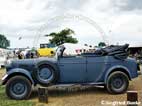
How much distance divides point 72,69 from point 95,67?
808 mm

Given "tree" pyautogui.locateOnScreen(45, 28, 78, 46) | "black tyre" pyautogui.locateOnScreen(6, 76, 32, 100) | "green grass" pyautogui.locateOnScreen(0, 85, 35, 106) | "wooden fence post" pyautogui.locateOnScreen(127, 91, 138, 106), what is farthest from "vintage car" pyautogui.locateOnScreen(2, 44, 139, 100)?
"tree" pyautogui.locateOnScreen(45, 28, 78, 46)

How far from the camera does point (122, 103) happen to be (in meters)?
11.4

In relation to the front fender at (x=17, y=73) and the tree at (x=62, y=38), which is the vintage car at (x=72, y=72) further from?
the tree at (x=62, y=38)

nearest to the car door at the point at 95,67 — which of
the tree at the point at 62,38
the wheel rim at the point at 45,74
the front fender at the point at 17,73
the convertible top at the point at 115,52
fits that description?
the convertible top at the point at 115,52

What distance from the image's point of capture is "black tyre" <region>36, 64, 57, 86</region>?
13336 millimetres

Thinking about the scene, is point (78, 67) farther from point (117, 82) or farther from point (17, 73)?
point (17, 73)

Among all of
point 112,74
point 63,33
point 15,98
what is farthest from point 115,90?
point 63,33

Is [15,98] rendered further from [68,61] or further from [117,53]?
[117,53]

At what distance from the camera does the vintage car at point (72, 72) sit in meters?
13.3

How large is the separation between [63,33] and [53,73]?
3423 cm

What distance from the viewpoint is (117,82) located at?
13.8 m

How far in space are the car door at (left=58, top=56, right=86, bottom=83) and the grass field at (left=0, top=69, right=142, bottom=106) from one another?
1.83 feet

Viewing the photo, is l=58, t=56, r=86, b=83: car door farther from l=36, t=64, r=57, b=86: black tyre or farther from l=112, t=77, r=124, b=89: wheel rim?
l=112, t=77, r=124, b=89: wheel rim

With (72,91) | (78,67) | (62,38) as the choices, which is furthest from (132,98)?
(62,38)
